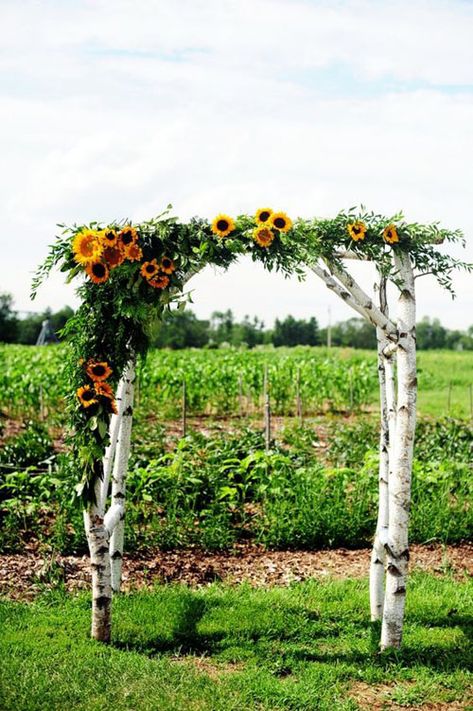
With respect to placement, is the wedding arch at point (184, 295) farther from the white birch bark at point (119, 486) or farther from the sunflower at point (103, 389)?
the white birch bark at point (119, 486)

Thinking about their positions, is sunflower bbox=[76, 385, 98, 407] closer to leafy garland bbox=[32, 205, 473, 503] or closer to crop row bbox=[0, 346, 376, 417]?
leafy garland bbox=[32, 205, 473, 503]

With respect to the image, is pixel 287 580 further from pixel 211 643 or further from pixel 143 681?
pixel 143 681

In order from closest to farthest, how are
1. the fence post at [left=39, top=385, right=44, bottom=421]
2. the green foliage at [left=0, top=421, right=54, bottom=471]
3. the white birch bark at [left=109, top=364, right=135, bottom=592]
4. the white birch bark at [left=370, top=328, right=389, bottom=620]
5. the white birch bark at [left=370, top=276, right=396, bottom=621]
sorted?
the white birch bark at [left=370, top=276, right=396, bottom=621], the white birch bark at [left=370, top=328, right=389, bottom=620], the white birch bark at [left=109, top=364, right=135, bottom=592], the green foliage at [left=0, top=421, right=54, bottom=471], the fence post at [left=39, top=385, right=44, bottom=421]

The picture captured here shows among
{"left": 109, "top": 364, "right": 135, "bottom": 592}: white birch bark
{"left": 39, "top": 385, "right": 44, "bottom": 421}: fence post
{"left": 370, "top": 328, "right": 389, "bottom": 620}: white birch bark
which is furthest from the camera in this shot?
{"left": 39, "top": 385, "right": 44, "bottom": 421}: fence post

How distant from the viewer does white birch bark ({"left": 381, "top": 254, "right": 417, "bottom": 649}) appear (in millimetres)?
5480

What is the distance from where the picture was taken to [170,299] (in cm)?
577

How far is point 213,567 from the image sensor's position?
24.0 ft

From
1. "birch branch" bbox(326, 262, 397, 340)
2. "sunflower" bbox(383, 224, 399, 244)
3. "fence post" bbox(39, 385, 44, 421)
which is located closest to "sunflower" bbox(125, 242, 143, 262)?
"birch branch" bbox(326, 262, 397, 340)

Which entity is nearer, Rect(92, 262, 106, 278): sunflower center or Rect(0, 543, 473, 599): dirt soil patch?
Rect(92, 262, 106, 278): sunflower center

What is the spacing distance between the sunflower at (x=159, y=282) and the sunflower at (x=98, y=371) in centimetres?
61

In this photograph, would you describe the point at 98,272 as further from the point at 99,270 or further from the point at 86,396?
the point at 86,396

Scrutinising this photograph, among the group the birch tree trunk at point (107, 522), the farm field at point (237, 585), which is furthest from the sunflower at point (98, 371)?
the farm field at point (237, 585)

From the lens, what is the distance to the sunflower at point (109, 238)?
5.57 metres

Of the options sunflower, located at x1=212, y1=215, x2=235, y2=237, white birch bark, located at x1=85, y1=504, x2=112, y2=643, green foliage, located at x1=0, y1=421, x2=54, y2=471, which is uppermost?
sunflower, located at x1=212, y1=215, x2=235, y2=237
